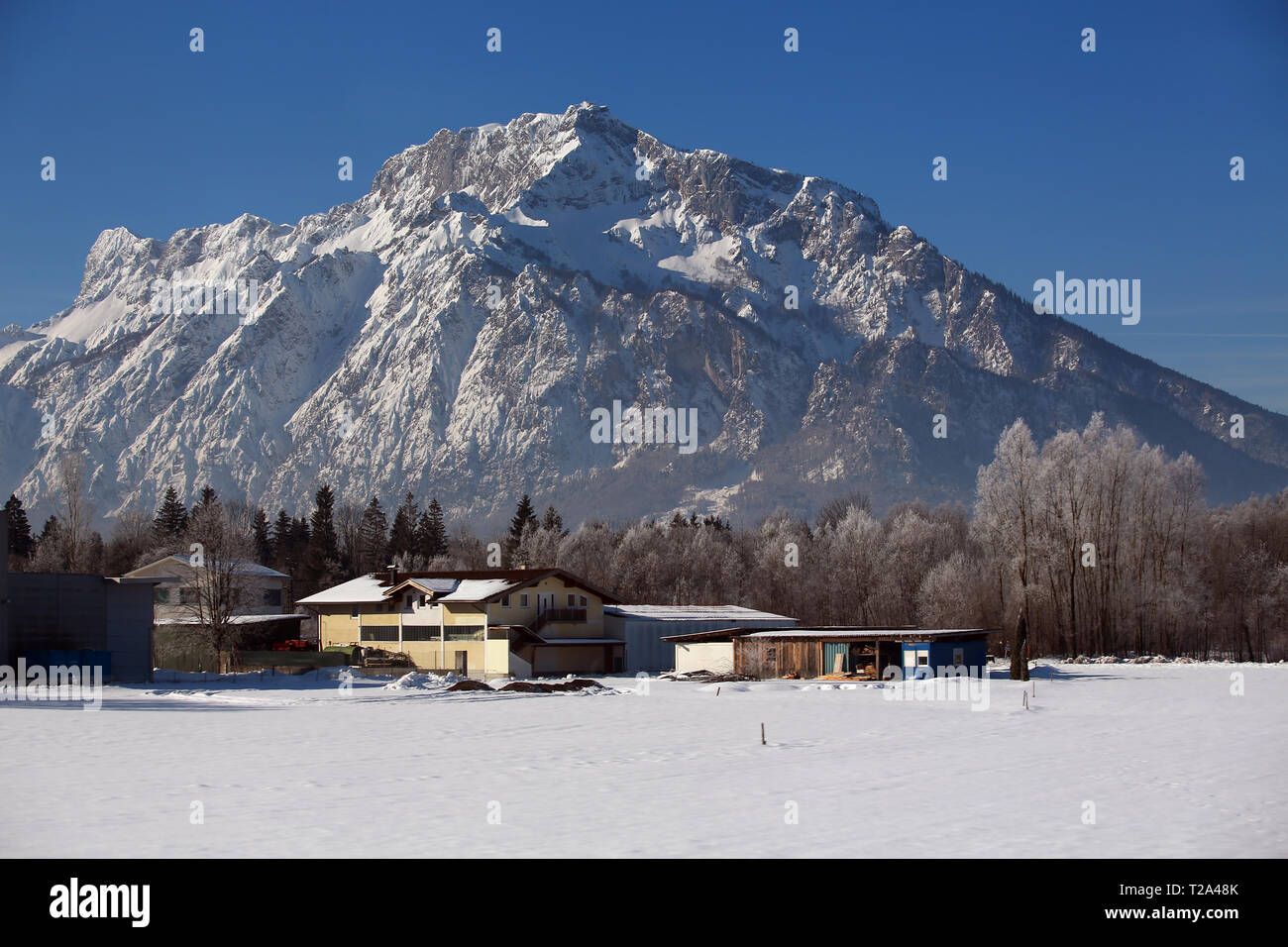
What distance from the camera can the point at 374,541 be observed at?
463 ft

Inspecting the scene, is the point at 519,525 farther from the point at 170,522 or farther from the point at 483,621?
the point at 483,621

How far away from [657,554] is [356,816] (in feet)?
360

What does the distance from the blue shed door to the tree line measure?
8945 millimetres

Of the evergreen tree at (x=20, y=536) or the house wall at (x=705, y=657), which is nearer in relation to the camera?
the house wall at (x=705, y=657)

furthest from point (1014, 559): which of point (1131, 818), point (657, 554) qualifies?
point (1131, 818)

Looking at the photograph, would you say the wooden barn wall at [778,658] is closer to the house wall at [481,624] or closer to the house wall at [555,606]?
the house wall at [481,624]

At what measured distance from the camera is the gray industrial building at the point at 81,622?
57.0 m

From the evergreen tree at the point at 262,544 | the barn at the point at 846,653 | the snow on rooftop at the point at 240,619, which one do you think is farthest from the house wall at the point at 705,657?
the evergreen tree at the point at 262,544

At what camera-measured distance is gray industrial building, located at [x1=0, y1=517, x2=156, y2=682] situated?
5700 cm

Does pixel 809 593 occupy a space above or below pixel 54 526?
below

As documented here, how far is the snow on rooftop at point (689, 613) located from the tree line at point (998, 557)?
18157 mm

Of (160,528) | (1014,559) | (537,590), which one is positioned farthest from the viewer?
(160,528)
